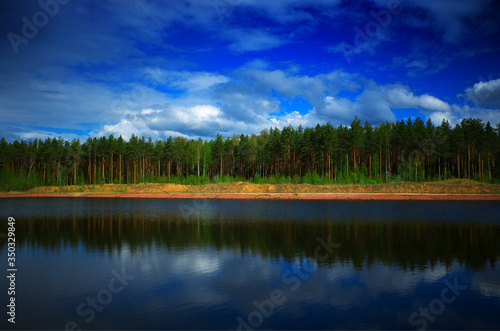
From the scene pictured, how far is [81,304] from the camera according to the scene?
876 cm

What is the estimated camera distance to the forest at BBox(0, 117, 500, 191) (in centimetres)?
7144

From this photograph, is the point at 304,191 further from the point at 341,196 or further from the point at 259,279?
the point at 259,279

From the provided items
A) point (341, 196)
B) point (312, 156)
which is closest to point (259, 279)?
point (341, 196)

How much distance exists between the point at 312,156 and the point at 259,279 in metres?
73.6

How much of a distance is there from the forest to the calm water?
50.8 meters

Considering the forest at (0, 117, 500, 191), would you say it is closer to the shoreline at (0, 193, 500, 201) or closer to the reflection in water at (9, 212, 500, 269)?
the shoreline at (0, 193, 500, 201)

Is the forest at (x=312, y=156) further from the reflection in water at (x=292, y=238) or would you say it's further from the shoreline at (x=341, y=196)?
the reflection in water at (x=292, y=238)

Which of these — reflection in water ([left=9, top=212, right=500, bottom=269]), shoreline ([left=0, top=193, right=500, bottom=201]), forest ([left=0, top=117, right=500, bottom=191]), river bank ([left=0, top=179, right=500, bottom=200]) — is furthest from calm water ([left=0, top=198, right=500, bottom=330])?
forest ([left=0, top=117, right=500, bottom=191])

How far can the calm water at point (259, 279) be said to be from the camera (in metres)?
7.86

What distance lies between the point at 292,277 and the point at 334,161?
241 ft

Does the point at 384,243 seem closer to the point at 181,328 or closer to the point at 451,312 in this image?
the point at 451,312

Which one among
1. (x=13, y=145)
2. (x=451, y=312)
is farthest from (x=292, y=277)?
(x=13, y=145)

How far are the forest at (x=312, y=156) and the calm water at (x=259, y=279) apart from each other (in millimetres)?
50751

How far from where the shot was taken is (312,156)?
82250 mm
